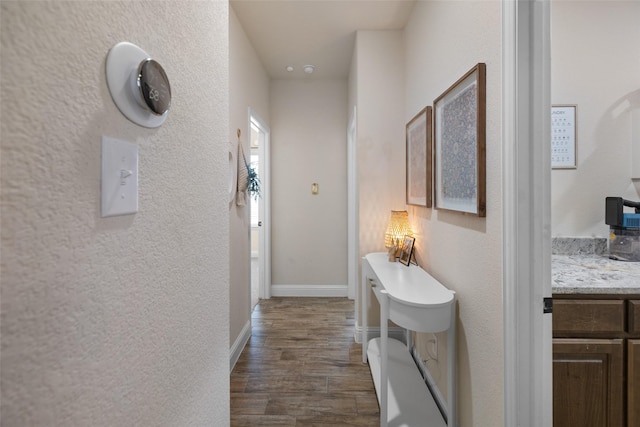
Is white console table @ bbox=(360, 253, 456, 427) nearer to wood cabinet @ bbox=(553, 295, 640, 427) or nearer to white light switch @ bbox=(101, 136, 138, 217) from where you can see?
wood cabinet @ bbox=(553, 295, 640, 427)

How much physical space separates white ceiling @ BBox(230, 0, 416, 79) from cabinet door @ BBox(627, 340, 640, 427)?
7.98 feet

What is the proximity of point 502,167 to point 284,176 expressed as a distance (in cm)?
289

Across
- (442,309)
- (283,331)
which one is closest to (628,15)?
(442,309)

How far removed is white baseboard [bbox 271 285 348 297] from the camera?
3742 mm

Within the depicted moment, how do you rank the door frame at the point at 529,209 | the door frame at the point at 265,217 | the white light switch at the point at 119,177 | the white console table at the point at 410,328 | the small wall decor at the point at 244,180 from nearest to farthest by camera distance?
the white light switch at the point at 119,177 → the door frame at the point at 529,209 → the white console table at the point at 410,328 → the small wall decor at the point at 244,180 → the door frame at the point at 265,217

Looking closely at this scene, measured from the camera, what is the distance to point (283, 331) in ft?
9.14

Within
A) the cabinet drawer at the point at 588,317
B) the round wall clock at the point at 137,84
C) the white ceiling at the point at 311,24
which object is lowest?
the cabinet drawer at the point at 588,317

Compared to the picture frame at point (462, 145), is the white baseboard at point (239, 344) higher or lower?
lower

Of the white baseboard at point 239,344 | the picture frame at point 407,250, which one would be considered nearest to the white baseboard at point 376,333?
the picture frame at point 407,250

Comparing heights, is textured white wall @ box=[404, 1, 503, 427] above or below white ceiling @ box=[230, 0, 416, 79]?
below

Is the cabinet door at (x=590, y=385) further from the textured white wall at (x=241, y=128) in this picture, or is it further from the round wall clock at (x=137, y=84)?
the textured white wall at (x=241, y=128)

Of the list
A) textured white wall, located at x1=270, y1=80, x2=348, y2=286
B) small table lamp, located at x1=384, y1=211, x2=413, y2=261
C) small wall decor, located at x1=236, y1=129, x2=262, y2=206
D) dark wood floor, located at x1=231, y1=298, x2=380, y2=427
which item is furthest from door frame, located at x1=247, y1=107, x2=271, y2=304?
small table lamp, located at x1=384, y1=211, x2=413, y2=261

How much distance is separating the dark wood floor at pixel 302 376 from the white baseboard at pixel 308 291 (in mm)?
593

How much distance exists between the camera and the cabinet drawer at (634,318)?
1.17 meters
